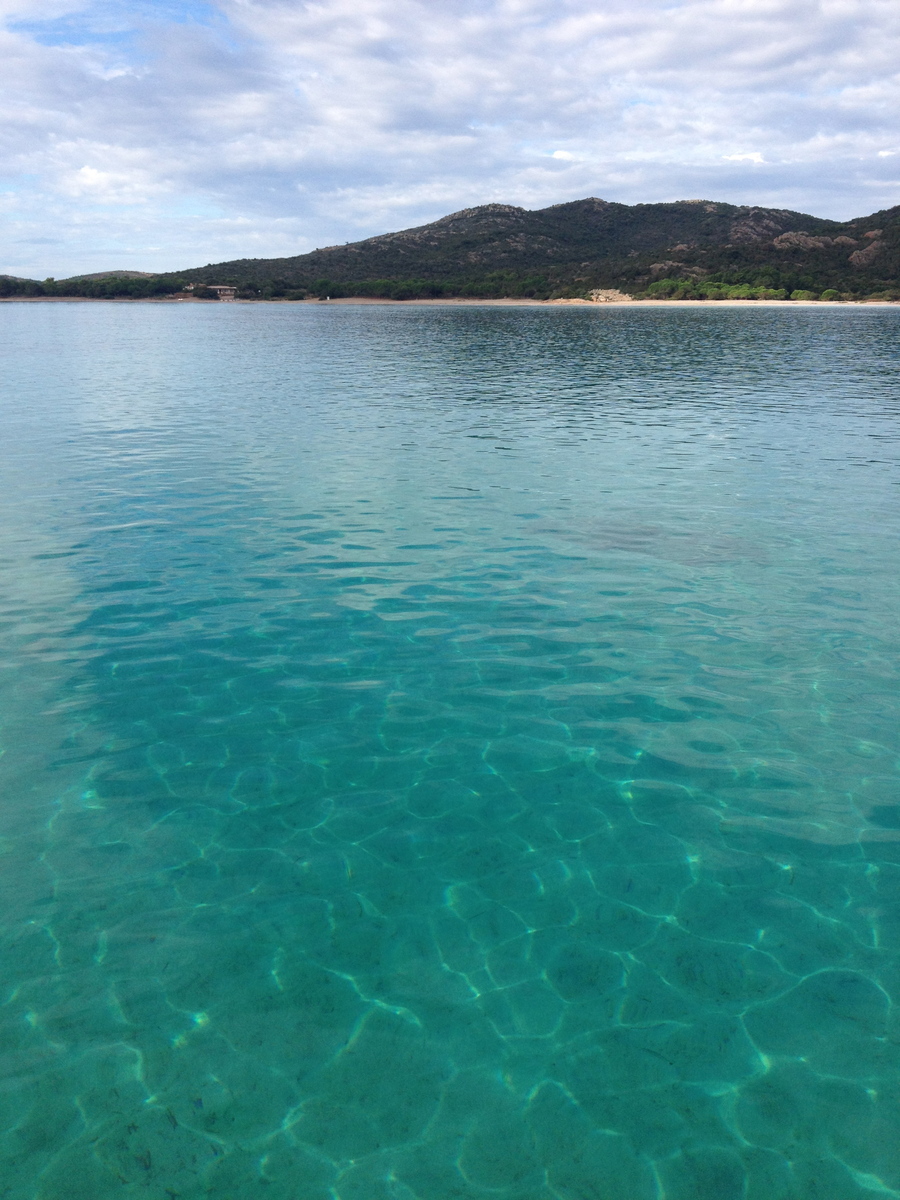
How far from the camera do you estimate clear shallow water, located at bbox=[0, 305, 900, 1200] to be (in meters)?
5.28

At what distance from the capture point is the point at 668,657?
1151 centimetres

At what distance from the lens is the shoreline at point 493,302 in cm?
13650

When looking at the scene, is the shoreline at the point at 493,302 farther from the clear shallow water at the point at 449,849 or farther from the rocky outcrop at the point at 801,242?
the clear shallow water at the point at 449,849

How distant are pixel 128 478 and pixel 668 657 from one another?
16.3m

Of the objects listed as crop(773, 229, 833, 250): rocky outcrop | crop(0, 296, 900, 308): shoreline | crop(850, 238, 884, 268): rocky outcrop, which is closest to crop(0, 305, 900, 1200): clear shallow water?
crop(0, 296, 900, 308): shoreline

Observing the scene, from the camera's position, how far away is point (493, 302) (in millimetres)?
167000

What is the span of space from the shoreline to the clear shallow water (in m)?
136

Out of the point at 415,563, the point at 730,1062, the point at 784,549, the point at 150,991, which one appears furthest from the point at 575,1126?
the point at 784,549

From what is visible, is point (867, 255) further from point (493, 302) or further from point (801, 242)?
point (493, 302)

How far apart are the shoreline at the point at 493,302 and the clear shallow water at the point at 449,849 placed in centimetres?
13595

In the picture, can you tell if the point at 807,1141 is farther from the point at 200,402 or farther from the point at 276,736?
the point at 200,402

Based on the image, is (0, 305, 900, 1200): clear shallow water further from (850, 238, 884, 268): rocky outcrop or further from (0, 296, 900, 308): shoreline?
(850, 238, 884, 268): rocky outcrop

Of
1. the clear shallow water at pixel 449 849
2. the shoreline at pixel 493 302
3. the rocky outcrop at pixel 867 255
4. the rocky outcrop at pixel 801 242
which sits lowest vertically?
the clear shallow water at pixel 449 849

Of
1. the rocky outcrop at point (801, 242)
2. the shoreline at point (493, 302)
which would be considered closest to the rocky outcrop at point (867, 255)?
the rocky outcrop at point (801, 242)
